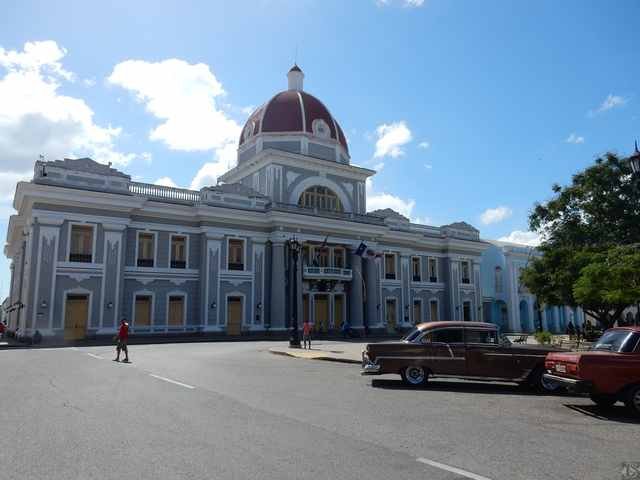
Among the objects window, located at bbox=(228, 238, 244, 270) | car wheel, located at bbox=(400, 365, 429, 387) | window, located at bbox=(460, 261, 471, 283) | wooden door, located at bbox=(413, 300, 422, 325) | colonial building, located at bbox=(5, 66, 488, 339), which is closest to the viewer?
car wheel, located at bbox=(400, 365, 429, 387)

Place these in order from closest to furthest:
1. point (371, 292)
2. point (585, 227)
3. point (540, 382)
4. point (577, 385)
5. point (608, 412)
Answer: point (577, 385) < point (608, 412) < point (540, 382) < point (585, 227) < point (371, 292)

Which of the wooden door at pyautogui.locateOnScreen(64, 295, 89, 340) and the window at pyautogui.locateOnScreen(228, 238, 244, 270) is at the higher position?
the window at pyautogui.locateOnScreen(228, 238, 244, 270)

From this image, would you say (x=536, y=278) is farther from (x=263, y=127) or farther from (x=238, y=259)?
(x=263, y=127)

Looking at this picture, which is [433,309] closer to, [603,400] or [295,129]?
[295,129]

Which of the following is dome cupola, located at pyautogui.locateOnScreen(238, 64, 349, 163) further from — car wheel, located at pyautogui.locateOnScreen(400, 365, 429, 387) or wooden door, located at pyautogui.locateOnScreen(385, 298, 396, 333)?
car wheel, located at pyautogui.locateOnScreen(400, 365, 429, 387)

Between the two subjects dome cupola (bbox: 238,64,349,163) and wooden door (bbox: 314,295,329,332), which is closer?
wooden door (bbox: 314,295,329,332)

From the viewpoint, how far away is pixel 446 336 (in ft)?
41.8

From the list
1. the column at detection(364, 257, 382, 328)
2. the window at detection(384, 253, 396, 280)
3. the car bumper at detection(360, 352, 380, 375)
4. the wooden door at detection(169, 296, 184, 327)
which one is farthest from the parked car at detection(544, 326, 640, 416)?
the window at detection(384, 253, 396, 280)

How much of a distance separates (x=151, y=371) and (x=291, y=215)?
24.2 m

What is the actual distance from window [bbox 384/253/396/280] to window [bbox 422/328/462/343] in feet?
108

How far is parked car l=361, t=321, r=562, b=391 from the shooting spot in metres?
12.2

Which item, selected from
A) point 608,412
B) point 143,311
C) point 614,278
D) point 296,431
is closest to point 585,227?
point 614,278

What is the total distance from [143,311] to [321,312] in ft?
44.9

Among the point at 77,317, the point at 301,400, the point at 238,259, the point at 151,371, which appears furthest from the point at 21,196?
the point at 301,400
